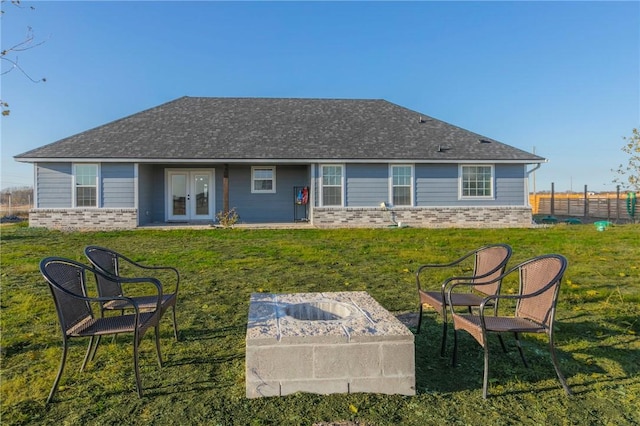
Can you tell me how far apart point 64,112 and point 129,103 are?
4689mm

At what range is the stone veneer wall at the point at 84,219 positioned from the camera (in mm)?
14484

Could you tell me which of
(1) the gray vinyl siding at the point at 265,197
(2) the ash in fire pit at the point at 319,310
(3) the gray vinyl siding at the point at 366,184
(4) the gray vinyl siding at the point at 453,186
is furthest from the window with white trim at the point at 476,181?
(2) the ash in fire pit at the point at 319,310

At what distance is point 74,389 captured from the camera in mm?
2732

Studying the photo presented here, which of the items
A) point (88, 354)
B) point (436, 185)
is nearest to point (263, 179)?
point (436, 185)

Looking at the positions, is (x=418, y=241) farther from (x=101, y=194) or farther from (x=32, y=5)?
(x=101, y=194)

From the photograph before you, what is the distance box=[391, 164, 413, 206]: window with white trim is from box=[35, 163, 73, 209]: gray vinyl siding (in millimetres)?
12432

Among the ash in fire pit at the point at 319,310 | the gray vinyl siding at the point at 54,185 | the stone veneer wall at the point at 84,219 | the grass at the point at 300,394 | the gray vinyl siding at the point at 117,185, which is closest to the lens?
the grass at the point at 300,394

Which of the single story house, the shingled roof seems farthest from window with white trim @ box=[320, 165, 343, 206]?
the shingled roof

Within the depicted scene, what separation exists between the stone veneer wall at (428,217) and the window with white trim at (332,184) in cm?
40

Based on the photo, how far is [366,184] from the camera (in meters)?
15.7

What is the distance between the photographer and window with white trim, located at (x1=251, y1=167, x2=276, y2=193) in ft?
54.7

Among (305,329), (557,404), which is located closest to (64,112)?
(305,329)

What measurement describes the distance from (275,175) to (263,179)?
54 cm

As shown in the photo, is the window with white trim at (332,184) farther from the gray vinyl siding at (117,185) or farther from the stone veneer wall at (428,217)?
the gray vinyl siding at (117,185)
